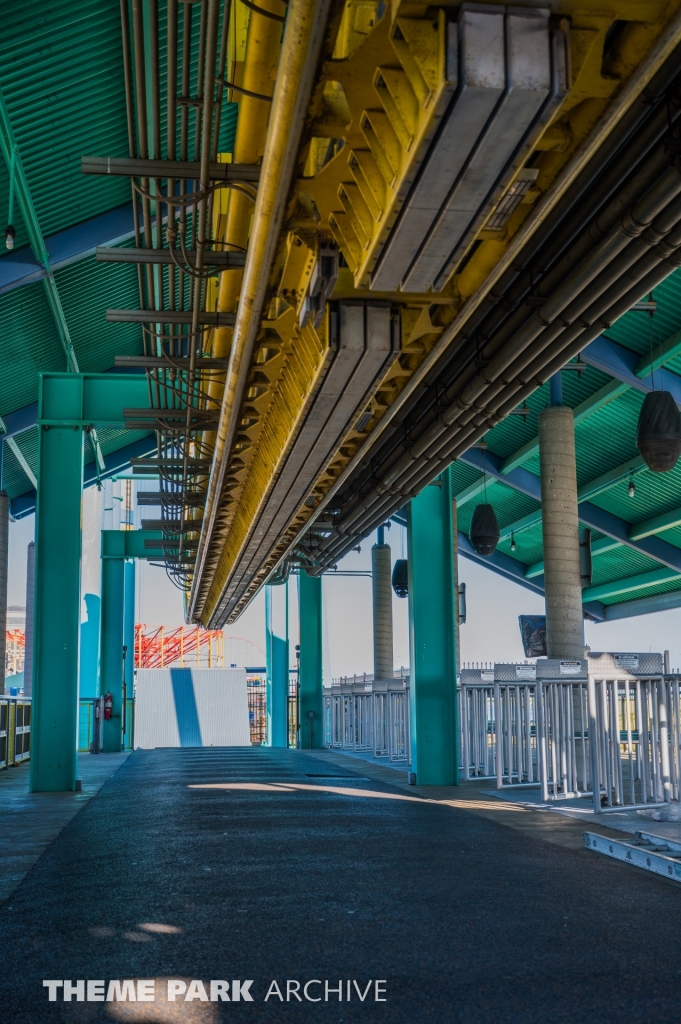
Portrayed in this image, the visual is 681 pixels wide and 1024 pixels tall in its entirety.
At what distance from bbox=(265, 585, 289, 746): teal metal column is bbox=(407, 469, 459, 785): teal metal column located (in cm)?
1283

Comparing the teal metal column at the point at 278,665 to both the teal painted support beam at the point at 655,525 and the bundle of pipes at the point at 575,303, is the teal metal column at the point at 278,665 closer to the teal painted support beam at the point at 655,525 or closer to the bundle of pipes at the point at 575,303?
the teal painted support beam at the point at 655,525

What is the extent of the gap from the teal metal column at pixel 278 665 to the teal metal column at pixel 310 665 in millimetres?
2504

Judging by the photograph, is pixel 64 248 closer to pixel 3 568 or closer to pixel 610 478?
pixel 3 568

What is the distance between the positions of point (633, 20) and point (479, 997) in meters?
3.69

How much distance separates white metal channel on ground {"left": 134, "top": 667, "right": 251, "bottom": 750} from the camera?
2656 centimetres

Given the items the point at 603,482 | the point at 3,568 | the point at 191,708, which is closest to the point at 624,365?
the point at 603,482

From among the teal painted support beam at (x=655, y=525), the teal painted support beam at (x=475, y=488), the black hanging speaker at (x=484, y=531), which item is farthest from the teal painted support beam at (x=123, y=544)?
the teal painted support beam at (x=655, y=525)

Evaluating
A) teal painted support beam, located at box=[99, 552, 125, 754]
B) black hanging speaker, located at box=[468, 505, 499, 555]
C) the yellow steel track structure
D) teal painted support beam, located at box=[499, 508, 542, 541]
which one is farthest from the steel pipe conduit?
teal painted support beam, located at box=[499, 508, 542, 541]

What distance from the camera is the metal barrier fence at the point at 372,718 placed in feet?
61.0

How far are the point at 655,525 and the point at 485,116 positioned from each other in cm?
2533

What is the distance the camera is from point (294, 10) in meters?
3.15

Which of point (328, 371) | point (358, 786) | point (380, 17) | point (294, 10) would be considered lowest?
point (358, 786)

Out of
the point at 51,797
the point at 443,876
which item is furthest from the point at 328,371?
the point at 51,797

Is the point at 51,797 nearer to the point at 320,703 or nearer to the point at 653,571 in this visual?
the point at 320,703
